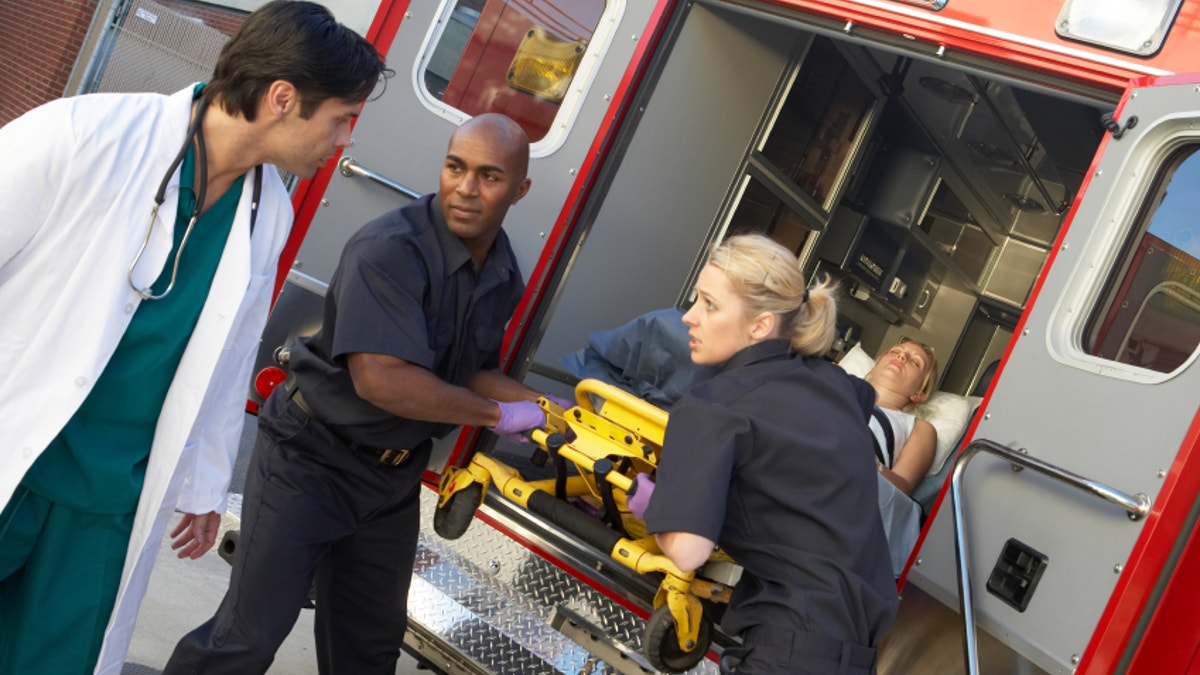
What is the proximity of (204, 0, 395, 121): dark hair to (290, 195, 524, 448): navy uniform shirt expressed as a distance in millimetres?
807

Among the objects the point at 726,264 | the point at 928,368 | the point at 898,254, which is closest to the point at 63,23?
the point at 898,254

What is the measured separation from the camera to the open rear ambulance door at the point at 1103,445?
8.93 ft

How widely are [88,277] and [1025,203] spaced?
7195 mm

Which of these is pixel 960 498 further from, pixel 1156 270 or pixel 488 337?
pixel 488 337

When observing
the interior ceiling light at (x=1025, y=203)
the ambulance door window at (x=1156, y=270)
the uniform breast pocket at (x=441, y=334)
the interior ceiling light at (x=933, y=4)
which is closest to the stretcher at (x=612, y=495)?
the uniform breast pocket at (x=441, y=334)

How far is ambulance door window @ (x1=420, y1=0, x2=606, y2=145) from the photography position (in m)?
4.23

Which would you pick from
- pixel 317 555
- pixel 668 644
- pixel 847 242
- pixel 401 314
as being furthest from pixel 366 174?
pixel 847 242

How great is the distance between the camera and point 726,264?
2.82m

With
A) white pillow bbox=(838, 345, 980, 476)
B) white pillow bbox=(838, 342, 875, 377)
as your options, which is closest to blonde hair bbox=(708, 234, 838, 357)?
white pillow bbox=(838, 345, 980, 476)

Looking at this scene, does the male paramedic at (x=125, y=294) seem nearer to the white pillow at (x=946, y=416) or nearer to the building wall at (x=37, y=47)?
the white pillow at (x=946, y=416)

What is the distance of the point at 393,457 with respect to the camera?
3244mm

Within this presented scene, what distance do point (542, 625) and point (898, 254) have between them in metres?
4.68

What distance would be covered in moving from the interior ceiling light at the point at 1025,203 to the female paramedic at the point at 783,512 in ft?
19.4

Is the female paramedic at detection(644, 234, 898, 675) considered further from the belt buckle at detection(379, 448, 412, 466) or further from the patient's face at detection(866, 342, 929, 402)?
the patient's face at detection(866, 342, 929, 402)
